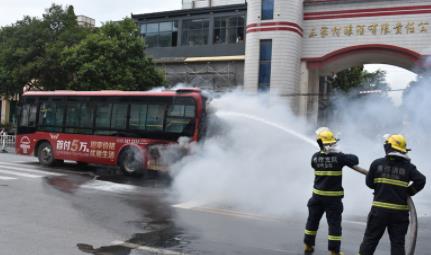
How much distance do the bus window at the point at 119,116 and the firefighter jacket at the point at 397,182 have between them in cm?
1024

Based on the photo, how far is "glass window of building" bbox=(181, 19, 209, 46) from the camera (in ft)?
108

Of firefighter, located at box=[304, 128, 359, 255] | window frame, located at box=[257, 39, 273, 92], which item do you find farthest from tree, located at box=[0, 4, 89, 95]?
firefighter, located at box=[304, 128, 359, 255]

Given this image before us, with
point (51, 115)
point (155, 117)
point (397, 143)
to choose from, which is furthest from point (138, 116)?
point (397, 143)

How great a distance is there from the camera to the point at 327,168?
230 inches

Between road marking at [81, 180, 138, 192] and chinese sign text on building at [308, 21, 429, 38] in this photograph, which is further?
chinese sign text on building at [308, 21, 429, 38]

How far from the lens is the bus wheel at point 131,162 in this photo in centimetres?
1370

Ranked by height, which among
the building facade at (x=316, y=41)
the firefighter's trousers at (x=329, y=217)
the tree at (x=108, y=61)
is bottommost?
the firefighter's trousers at (x=329, y=217)

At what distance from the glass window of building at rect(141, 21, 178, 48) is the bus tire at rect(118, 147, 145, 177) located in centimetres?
2147

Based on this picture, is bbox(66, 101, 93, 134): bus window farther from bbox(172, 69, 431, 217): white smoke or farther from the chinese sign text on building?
the chinese sign text on building

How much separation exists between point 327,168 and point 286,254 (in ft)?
4.19

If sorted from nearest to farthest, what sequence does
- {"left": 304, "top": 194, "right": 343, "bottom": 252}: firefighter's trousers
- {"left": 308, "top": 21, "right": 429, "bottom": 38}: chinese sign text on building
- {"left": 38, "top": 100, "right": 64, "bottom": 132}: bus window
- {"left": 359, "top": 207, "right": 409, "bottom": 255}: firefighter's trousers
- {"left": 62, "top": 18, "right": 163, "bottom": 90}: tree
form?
{"left": 359, "top": 207, "right": 409, "bottom": 255}: firefighter's trousers, {"left": 304, "top": 194, "right": 343, "bottom": 252}: firefighter's trousers, {"left": 38, "top": 100, "right": 64, "bottom": 132}: bus window, {"left": 62, "top": 18, "right": 163, "bottom": 90}: tree, {"left": 308, "top": 21, "right": 429, "bottom": 38}: chinese sign text on building

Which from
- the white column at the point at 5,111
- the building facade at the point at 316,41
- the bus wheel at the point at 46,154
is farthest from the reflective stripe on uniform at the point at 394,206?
the white column at the point at 5,111

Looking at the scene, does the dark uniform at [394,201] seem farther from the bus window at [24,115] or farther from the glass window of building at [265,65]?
the glass window of building at [265,65]

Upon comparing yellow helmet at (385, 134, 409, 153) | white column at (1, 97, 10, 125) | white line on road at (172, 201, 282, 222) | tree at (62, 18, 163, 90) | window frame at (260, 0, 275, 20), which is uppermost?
window frame at (260, 0, 275, 20)
